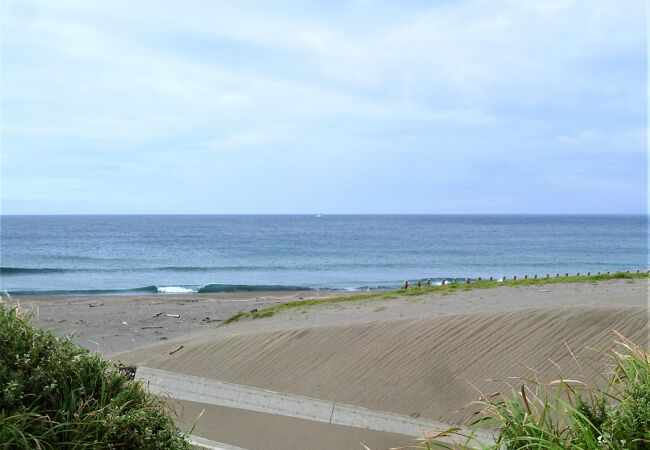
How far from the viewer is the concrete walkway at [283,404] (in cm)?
838

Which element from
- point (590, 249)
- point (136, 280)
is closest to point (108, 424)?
point (136, 280)

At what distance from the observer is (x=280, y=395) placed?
361 inches

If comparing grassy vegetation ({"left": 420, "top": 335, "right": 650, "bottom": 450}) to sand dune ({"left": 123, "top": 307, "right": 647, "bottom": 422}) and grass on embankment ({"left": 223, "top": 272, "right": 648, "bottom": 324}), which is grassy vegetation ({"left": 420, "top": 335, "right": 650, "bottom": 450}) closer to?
sand dune ({"left": 123, "top": 307, "right": 647, "bottom": 422})

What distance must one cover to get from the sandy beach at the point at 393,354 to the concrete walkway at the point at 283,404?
135mm

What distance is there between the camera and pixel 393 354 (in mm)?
10523

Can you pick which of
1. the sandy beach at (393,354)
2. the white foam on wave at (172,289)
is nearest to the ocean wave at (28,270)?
the white foam on wave at (172,289)

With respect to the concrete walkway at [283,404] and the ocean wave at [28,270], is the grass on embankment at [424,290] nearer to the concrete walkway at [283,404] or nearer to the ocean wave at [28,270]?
the concrete walkway at [283,404]

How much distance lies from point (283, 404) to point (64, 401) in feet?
16.7

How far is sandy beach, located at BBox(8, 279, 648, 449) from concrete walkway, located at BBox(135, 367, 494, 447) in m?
0.14

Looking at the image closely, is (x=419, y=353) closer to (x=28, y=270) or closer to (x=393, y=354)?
(x=393, y=354)

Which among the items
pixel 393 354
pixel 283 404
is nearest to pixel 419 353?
pixel 393 354

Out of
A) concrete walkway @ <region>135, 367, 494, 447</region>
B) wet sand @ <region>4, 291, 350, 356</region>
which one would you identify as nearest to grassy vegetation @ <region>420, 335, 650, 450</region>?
concrete walkway @ <region>135, 367, 494, 447</region>

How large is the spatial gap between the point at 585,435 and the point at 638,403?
0.98ft

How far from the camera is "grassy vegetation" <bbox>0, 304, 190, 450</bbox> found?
3988mm
